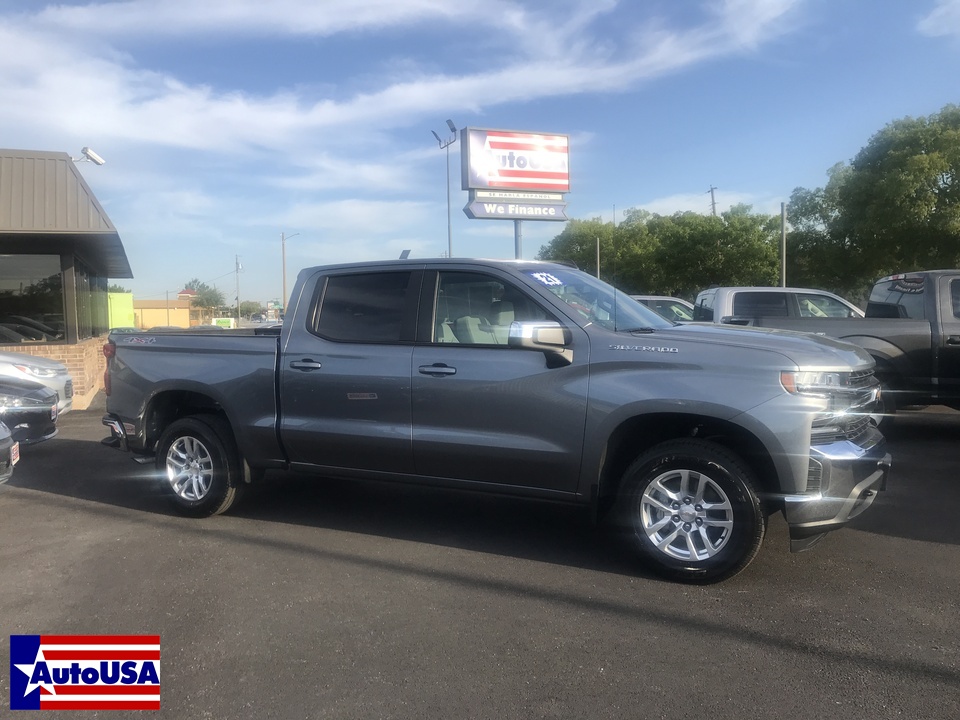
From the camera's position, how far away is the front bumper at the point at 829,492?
4.30 m

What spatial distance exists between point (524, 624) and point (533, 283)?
2133 mm

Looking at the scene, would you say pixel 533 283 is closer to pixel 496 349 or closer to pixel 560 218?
pixel 496 349

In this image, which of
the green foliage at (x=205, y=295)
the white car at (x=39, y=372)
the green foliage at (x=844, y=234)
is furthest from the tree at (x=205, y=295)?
the white car at (x=39, y=372)

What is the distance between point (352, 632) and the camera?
13.2 feet

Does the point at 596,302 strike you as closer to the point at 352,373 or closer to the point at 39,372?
the point at 352,373

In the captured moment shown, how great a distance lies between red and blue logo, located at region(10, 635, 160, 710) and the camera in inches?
134

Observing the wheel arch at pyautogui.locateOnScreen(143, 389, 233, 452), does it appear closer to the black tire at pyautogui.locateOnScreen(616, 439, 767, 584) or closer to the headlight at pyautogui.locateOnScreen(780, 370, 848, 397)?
the black tire at pyautogui.locateOnScreen(616, 439, 767, 584)

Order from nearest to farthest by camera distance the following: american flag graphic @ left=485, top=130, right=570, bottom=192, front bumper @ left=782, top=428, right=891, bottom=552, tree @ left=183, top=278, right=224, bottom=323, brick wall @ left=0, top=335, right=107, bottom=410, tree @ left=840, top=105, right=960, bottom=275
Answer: front bumper @ left=782, top=428, right=891, bottom=552, brick wall @ left=0, top=335, right=107, bottom=410, american flag graphic @ left=485, top=130, right=570, bottom=192, tree @ left=840, top=105, right=960, bottom=275, tree @ left=183, top=278, right=224, bottom=323

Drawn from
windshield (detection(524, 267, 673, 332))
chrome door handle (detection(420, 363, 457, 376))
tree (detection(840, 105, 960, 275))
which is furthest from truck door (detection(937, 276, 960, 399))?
tree (detection(840, 105, 960, 275))

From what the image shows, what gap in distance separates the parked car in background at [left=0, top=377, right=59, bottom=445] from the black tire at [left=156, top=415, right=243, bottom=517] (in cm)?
296

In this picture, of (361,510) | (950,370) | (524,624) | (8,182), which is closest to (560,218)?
(8,182)

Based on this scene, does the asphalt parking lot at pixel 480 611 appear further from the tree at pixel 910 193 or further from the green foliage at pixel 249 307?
the green foliage at pixel 249 307

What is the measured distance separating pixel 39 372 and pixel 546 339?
714 cm

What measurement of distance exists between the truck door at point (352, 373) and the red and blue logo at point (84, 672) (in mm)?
1881
